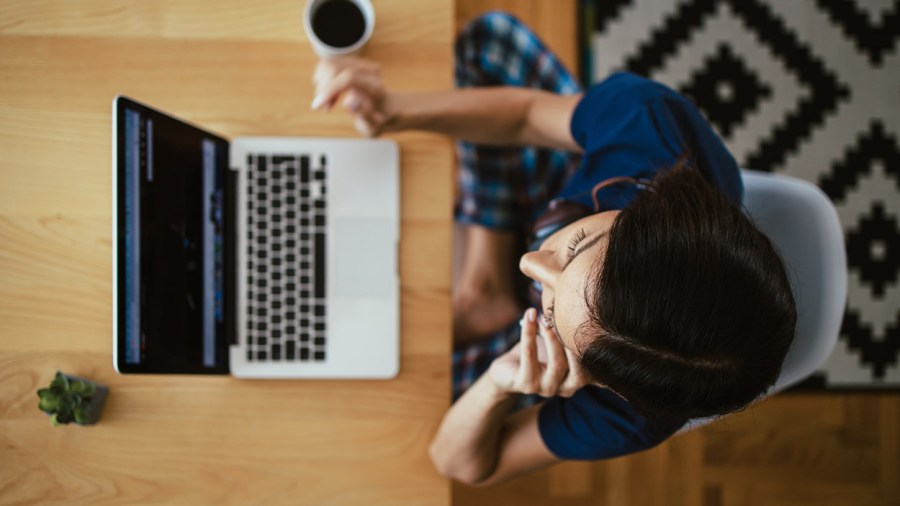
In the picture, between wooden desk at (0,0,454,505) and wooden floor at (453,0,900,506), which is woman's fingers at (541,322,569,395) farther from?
wooden floor at (453,0,900,506)

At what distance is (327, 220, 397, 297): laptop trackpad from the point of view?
0.87 m

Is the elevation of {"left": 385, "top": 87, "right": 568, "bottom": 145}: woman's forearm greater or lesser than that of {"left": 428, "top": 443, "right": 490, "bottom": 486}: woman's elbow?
greater

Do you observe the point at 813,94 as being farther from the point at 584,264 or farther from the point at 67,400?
the point at 67,400

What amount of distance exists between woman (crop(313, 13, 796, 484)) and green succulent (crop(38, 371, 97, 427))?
1.51 ft

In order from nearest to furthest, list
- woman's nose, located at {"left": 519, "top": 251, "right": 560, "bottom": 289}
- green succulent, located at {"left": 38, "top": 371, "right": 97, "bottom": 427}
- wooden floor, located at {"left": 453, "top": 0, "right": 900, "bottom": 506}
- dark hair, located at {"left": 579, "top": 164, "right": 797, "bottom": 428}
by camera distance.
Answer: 1. dark hair, located at {"left": 579, "top": 164, "right": 797, "bottom": 428}
2. woman's nose, located at {"left": 519, "top": 251, "right": 560, "bottom": 289}
3. green succulent, located at {"left": 38, "top": 371, "right": 97, "bottom": 427}
4. wooden floor, located at {"left": 453, "top": 0, "right": 900, "bottom": 506}

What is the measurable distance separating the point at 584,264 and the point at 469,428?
321 mm

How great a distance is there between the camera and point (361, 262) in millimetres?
874

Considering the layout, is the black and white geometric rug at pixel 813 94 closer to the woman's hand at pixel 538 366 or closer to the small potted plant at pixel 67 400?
the woman's hand at pixel 538 366

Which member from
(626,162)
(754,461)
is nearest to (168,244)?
(626,162)

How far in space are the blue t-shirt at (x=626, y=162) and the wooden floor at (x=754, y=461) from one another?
714 mm

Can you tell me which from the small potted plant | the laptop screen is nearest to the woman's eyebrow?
the laptop screen

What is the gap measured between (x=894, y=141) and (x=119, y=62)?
1776 millimetres

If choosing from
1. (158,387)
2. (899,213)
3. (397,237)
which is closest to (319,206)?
(397,237)

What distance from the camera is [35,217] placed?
0.86 meters
